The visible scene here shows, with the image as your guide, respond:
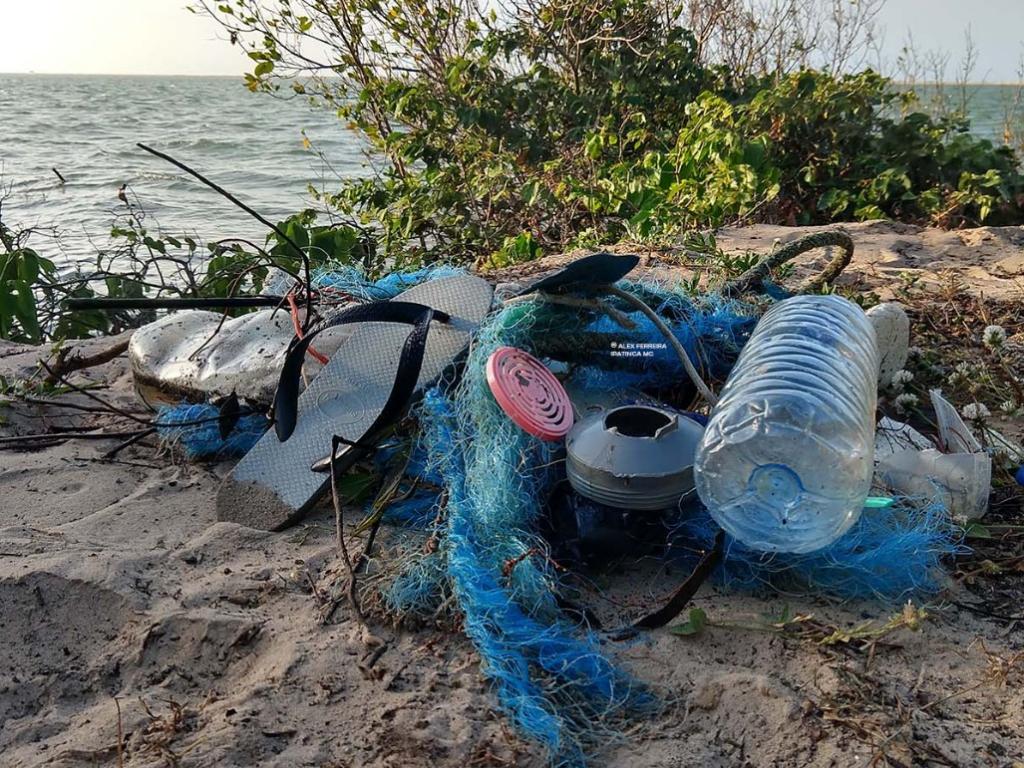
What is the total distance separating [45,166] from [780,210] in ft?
37.9

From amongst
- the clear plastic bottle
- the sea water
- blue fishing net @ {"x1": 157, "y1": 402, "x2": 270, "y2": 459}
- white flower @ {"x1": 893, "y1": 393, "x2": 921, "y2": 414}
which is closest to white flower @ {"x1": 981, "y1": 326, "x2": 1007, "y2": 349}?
white flower @ {"x1": 893, "y1": 393, "x2": 921, "y2": 414}

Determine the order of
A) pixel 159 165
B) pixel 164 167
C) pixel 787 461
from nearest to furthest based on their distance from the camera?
pixel 787 461 → pixel 164 167 → pixel 159 165

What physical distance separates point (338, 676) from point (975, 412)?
207cm

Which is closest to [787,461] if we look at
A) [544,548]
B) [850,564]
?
[850,564]

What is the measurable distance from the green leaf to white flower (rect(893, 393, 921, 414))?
127 cm

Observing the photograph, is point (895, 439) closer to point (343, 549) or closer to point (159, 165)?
point (343, 549)

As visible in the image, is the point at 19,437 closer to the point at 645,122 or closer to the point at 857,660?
the point at 857,660

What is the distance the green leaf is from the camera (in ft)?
6.57

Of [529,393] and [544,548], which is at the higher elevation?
[529,393]

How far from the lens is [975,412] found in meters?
2.85

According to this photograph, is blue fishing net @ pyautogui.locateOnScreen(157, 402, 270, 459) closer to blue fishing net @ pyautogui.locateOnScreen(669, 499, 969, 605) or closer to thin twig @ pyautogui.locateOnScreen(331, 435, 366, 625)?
thin twig @ pyautogui.locateOnScreen(331, 435, 366, 625)

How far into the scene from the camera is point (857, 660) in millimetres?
1896

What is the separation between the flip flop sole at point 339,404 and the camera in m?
2.62

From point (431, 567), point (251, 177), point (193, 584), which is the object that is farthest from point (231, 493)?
point (251, 177)
